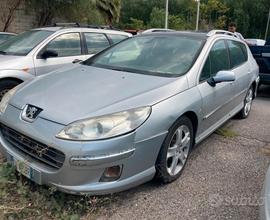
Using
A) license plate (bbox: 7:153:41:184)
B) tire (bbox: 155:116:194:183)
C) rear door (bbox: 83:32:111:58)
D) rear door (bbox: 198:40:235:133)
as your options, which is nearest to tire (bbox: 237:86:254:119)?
rear door (bbox: 198:40:235:133)

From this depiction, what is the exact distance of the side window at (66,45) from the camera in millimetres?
6086

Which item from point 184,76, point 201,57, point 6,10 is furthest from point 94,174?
point 6,10

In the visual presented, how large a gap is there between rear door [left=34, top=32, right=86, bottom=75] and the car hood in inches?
79.2

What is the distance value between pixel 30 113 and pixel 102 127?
708 millimetres

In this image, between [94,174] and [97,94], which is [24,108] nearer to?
[97,94]

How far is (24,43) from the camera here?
19.9 ft

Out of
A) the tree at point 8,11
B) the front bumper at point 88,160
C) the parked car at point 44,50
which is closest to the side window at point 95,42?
the parked car at point 44,50

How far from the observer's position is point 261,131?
5512 mm

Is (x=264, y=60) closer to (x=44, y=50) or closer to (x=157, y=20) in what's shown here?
(x=44, y=50)

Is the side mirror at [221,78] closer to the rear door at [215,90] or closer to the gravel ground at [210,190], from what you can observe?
the rear door at [215,90]

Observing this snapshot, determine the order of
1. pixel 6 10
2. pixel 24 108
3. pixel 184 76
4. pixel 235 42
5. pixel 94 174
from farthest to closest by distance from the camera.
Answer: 1. pixel 6 10
2. pixel 235 42
3. pixel 184 76
4. pixel 24 108
5. pixel 94 174

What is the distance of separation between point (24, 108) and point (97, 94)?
0.67 metres

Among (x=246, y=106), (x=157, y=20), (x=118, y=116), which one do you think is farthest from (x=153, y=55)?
(x=157, y=20)

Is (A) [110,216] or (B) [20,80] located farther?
(B) [20,80]
